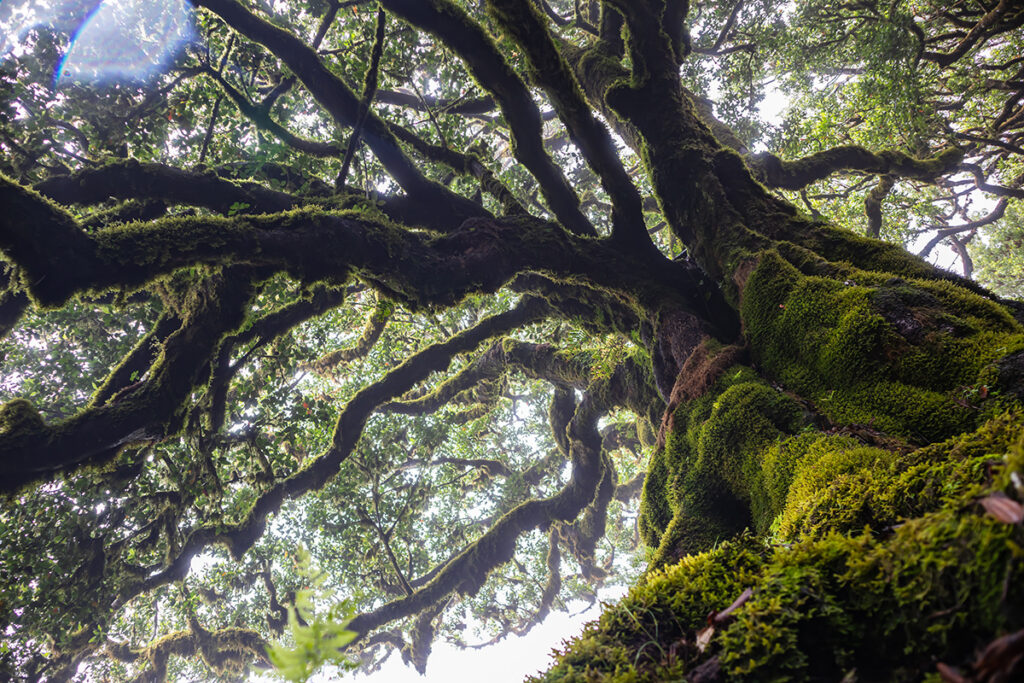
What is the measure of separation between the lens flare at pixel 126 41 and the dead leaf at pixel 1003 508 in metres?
10.6

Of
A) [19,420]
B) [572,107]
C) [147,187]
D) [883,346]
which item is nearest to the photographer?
[883,346]

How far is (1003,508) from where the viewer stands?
3.27 feet

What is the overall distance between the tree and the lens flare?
0.09 metres

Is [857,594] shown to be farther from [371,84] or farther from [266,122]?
[266,122]

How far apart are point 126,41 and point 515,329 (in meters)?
8.42

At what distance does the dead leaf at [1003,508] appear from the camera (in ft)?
3.13

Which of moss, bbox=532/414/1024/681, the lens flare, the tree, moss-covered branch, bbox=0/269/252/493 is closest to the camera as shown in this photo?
moss, bbox=532/414/1024/681

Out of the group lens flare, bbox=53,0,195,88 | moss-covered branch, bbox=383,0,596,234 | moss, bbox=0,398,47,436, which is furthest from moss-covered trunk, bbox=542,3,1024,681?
lens flare, bbox=53,0,195,88

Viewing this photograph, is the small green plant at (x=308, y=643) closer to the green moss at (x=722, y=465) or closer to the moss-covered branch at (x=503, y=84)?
the green moss at (x=722, y=465)

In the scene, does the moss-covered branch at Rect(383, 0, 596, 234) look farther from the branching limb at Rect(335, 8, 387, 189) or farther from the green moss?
the green moss

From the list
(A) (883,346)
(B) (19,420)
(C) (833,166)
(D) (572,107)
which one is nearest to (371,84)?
(D) (572,107)

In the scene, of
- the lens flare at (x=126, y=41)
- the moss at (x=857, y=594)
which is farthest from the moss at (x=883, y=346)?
the lens flare at (x=126, y=41)

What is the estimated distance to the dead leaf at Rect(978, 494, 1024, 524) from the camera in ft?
3.13

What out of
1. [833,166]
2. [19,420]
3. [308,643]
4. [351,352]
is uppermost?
[351,352]
